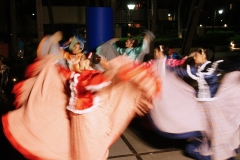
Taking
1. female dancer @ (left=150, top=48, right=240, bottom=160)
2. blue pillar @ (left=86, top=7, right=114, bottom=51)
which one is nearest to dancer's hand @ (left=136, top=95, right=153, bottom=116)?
female dancer @ (left=150, top=48, right=240, bottom=160)

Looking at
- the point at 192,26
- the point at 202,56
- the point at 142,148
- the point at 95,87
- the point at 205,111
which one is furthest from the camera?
the point at 192,26

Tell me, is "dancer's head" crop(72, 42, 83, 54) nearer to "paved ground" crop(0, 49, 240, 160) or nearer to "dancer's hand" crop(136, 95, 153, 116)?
"paved ground" crop(0, 49, 240, 160)

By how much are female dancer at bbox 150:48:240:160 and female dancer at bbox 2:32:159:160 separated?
0.42 metres

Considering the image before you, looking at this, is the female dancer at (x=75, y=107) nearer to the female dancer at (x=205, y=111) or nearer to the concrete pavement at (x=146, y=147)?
the female dancer at (x=205, y=111)

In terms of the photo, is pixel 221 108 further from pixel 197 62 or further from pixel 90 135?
pixel 90 135

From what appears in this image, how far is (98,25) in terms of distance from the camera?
9180mm

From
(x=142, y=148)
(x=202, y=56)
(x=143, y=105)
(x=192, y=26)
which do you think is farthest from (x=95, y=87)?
(x=192, y=26)

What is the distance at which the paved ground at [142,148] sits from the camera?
4.94 m

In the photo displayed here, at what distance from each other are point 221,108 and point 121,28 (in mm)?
22553

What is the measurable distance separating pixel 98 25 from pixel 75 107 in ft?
19.1

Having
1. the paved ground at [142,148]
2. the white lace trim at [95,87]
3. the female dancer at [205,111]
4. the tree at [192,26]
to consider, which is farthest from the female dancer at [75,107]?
the tree at [192,26]

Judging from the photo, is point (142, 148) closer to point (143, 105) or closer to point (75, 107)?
point (143, 105)

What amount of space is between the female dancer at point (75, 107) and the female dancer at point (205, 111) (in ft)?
1.39

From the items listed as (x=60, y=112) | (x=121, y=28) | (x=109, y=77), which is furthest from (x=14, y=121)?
(x=121, y=28)
